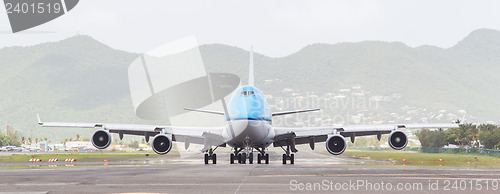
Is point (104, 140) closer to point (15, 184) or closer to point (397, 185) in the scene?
point (15, 184)

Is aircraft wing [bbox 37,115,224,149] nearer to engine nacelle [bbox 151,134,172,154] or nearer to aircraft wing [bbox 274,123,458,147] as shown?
engine nacelle [bbox 151,134,172,154]

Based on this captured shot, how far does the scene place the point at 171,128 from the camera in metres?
42.6

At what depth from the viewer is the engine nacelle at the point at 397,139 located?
41.3 meters

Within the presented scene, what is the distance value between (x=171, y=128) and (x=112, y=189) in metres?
22.6

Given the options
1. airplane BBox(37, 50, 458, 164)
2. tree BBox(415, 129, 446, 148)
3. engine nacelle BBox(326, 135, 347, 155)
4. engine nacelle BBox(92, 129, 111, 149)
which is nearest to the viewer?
airplane BBox(37, 50, 458, 164)

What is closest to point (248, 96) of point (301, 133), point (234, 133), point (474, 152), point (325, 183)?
point (234, 133)

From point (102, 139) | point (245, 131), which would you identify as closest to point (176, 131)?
point (102, 139)

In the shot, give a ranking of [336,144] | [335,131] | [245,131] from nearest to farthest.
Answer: [245,131], [336,144], [335,131]

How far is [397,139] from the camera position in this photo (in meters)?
41.6

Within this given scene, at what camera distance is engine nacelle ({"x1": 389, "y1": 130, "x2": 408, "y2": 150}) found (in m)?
41.3

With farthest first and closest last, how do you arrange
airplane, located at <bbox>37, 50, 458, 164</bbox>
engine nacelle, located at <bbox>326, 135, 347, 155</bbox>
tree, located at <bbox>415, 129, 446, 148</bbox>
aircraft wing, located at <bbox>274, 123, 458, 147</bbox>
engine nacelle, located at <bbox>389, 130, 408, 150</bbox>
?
tree, located at <bbox>415, 129, 446, 148</bbox> → aircraft wing, located at <bbox>274, 123, 458, 147</bbox> → engine nacelle, located at <bbox>389, 130, 408, 150</bbox> → engine nacelle, located at <bbox>326, 135, 347, 155</bbox> → airplane, located at <bbox>37, 50, 458, 164</bbox>

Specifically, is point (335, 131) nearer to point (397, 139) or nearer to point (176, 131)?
point (397, 139)

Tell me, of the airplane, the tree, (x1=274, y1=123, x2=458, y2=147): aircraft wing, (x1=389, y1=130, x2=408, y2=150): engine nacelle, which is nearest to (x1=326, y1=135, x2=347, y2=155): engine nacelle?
the airplane

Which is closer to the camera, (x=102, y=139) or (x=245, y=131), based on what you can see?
(x=245, y=131)
